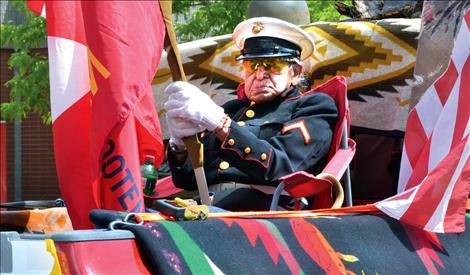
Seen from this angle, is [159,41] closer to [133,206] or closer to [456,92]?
[133,206]

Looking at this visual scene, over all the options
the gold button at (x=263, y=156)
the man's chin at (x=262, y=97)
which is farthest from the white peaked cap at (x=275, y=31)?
the gold button at (x=263, y=156)

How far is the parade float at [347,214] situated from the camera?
2121 millimetres

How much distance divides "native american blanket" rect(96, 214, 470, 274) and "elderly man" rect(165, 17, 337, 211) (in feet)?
1.47

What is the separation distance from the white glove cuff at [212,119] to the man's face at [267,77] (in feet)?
2.17

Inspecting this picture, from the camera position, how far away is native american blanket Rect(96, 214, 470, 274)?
7.16 ft

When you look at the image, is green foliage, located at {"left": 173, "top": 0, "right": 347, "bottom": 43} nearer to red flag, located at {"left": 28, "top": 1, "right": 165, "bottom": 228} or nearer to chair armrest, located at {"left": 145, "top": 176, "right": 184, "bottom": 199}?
chair armrest, located at {"left": 145, "top": 176, "right": 184, "bottom": 199}

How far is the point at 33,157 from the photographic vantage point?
15.9 meters

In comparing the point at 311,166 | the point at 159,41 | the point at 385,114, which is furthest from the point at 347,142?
the point at 159,41

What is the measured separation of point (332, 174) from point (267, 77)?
616 millimetres

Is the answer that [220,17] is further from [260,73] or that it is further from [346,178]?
[346,178]

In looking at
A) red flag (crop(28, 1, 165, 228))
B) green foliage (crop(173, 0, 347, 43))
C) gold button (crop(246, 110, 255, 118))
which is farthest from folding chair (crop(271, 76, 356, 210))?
green foliage (crop(173, 0, 347, 43))

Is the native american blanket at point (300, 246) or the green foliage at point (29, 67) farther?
the green foliage at point (29, 67)

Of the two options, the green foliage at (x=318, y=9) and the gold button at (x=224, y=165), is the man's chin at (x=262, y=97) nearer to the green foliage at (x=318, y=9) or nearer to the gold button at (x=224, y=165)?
the gold button at (x=224, y=165)

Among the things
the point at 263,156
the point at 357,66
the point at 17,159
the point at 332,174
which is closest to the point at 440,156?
the point at 332,174
